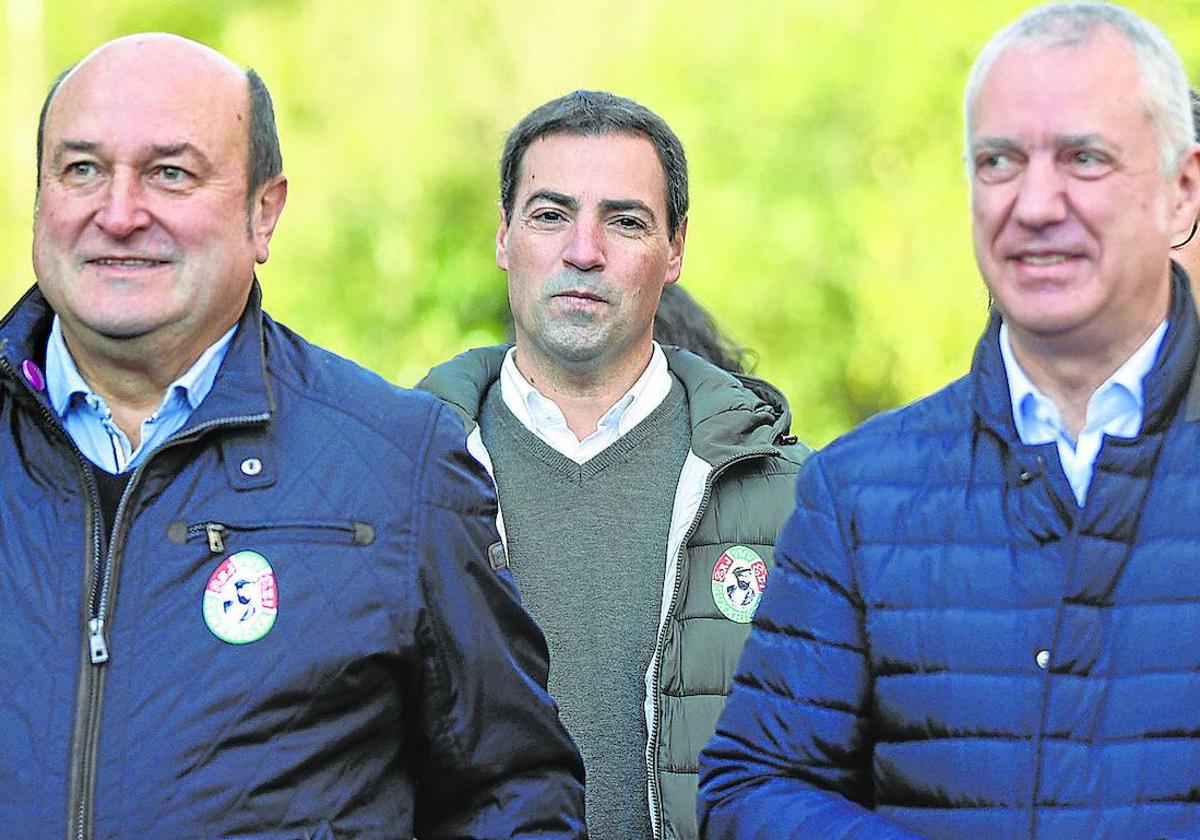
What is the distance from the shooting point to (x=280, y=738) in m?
3.51

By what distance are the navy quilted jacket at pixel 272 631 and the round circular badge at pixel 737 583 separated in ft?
3.13

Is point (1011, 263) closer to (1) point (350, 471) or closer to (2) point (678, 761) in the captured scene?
(1) point (350, 471)

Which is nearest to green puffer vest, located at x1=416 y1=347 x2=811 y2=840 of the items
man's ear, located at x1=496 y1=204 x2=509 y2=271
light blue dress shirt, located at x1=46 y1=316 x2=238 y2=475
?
man's ear, located at x1=496 y1=204 x2=509 y2=271

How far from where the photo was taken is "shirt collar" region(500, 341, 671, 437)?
513 cm

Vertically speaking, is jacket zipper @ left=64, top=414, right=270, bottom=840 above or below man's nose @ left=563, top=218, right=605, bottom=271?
below

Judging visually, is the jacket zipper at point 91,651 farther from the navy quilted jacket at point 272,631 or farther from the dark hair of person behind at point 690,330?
the dark hair of person behind at point 690,330

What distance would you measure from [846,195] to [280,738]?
1177 centimetres

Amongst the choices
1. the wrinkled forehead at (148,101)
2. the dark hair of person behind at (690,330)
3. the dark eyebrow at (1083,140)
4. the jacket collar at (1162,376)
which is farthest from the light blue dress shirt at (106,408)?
the dark hair of person behind at (690,330)

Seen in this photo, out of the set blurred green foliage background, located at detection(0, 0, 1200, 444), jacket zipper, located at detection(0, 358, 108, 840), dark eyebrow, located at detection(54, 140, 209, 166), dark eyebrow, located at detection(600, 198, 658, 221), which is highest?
blurred green foliage background, located at detection(0, 0, 1200, 444)

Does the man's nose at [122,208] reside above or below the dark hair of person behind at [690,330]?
below

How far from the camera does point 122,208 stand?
365cm

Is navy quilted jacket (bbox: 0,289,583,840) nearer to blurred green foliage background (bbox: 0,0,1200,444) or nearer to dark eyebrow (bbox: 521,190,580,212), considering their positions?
dark eyebrow (bbox: 521,190,580,212)

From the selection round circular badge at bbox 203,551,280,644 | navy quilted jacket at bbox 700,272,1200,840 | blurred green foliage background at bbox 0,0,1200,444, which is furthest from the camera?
blurred green foliage background at bbox 0,0,1200,444

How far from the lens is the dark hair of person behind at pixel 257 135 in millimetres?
3812
